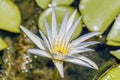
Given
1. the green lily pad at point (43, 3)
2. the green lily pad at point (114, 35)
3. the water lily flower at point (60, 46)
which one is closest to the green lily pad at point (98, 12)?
the green lily pad at point (114, 35)

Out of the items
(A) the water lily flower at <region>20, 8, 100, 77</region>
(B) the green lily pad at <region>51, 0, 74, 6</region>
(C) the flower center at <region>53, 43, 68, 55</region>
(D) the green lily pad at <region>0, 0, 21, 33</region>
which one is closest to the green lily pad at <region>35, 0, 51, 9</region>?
(B) the green lily pad at <region>51, 0, 74, 6</region>

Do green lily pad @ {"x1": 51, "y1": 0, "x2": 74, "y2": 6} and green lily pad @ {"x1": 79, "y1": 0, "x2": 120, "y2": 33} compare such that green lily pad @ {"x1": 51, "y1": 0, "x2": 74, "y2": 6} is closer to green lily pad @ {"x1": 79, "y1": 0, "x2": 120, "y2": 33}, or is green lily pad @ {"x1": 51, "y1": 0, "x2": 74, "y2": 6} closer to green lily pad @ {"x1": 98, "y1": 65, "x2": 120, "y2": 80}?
green lily pad @ {"x1": 79, "y1": 0, "x2": 120, "y2": 33}

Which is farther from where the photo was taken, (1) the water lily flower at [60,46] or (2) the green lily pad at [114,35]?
(2) the green lily pad at [114,35]

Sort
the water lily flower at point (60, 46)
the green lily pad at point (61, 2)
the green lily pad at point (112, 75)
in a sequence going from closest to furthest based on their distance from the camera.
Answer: the water lily flower at point (60, 46), the green lily pad at point (112, 75), the green lily pad at point (61, 2)

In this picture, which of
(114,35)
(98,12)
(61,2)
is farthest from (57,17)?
(114,35)

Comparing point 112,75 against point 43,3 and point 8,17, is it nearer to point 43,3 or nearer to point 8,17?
point 43,3

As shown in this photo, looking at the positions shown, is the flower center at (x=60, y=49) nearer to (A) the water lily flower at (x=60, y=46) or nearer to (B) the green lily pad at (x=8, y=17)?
(A) the water lily flower at (x=60, y=46)

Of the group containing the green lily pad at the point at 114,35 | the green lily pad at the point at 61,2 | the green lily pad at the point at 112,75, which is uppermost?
the green lily pad at the point at 61,2
